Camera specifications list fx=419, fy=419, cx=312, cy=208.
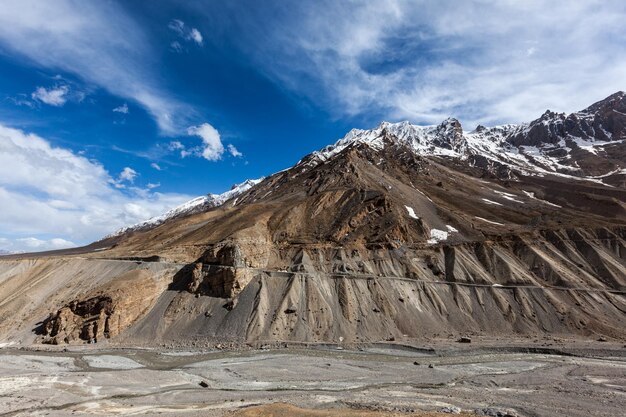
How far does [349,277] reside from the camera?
6762cm

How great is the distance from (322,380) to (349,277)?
93.7 feet

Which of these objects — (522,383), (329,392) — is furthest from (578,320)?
(329,392)

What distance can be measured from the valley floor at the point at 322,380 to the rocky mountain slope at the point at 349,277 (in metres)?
5.86

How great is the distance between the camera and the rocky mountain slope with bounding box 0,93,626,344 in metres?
58.9

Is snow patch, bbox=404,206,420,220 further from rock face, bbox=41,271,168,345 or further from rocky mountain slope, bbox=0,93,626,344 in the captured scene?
rock face, bbox=41,271,168,345

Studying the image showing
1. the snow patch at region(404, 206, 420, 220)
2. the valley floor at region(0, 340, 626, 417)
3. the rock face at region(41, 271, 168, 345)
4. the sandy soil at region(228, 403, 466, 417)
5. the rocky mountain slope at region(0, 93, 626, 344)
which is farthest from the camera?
the snow patch at region(404, 206, 420, 220)

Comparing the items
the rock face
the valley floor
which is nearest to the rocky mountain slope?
the rock face

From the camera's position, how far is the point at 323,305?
6109cm

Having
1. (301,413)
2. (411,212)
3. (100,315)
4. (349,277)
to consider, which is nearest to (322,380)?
(301,413)

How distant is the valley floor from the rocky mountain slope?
5857mm

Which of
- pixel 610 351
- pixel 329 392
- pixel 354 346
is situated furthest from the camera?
pixel 354 346

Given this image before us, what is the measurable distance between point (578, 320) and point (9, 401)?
67.2 metres

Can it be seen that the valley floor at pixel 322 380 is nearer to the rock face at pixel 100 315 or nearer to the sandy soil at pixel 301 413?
the sandy soil at pixel 301 413

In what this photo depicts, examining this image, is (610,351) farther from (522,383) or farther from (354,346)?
(354,346)
